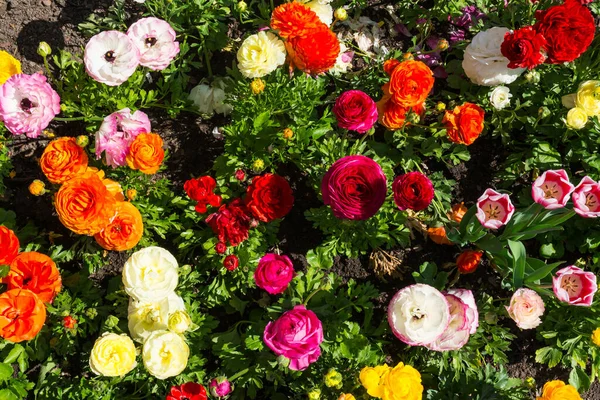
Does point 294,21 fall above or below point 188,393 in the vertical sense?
above

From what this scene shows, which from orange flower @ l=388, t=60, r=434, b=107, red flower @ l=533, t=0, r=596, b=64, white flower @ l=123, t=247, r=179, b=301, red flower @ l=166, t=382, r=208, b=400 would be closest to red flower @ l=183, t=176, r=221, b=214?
white flower @ l=123, t=247, r=179, b=301

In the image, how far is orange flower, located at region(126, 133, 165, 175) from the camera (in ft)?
7.32

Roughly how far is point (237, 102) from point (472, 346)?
168 centimetres

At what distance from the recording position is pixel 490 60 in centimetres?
→ 258

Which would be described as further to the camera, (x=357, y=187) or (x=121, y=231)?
(x=121, y=231)

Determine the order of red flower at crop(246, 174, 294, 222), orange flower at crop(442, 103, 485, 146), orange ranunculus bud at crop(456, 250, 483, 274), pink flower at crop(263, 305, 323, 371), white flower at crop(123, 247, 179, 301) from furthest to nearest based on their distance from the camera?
orange ranunculus bud at crop(456, 250, 483, 274)
orange flower at crop(442, 103, 485, 146)
red flower at crop(246, 174, 294, 222)
white flower at crop(123, 247, 179, 301)
pink flower at crop(263, 305, 323, 371)

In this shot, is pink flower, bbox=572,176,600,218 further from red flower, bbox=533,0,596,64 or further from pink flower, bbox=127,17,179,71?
pink flower, bbox=127,17,179,71

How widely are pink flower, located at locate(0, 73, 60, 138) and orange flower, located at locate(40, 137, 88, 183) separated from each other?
0.17 meters

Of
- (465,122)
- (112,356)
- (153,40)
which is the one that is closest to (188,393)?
(112,356)

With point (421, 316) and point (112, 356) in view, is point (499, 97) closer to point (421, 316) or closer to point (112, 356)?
point (421, 316)

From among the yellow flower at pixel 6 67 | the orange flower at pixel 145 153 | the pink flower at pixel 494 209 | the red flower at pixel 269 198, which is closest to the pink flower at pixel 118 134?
the orange flower at pixel 145 153

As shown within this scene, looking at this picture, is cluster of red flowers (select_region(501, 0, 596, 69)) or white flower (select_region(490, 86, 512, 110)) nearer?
cluster of red flowers (select_region(501, 0, 596, 69))

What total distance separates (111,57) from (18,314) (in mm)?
1174

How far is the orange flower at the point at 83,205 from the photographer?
6.82ft
